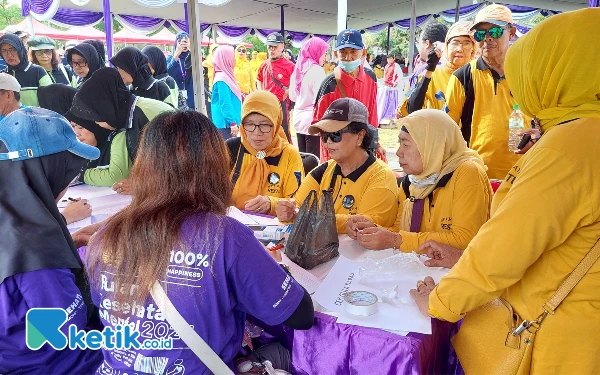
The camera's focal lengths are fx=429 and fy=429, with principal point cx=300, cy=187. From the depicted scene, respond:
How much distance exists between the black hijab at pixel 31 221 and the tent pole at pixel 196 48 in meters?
2.24

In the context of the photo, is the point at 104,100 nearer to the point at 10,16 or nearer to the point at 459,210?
the point at 459,210

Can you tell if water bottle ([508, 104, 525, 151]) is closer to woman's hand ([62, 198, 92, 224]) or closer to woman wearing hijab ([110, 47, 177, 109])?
woman's hand ([62, 198, 92, 224])

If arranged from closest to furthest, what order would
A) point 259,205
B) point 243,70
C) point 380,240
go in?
point 380,240 < point 259,205 < point 243,70

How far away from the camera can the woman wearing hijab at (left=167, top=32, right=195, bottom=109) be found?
286 inches

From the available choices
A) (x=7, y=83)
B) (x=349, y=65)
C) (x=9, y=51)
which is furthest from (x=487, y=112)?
(x=9, y=51)

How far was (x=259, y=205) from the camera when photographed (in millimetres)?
2555

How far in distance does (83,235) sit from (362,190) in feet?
4.75

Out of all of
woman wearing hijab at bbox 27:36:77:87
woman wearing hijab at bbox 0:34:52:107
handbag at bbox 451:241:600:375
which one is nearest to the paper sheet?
handbag at bbox 451:241:600:375

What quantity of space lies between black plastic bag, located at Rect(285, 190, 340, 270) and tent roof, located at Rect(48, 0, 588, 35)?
9.97 metres

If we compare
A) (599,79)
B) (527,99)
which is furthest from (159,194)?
(599,79)

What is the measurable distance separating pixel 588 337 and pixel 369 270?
75 cm

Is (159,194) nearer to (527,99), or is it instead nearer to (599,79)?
(527,99)

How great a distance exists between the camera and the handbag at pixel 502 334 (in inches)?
45.0

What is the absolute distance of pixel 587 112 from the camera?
44.3 inches
